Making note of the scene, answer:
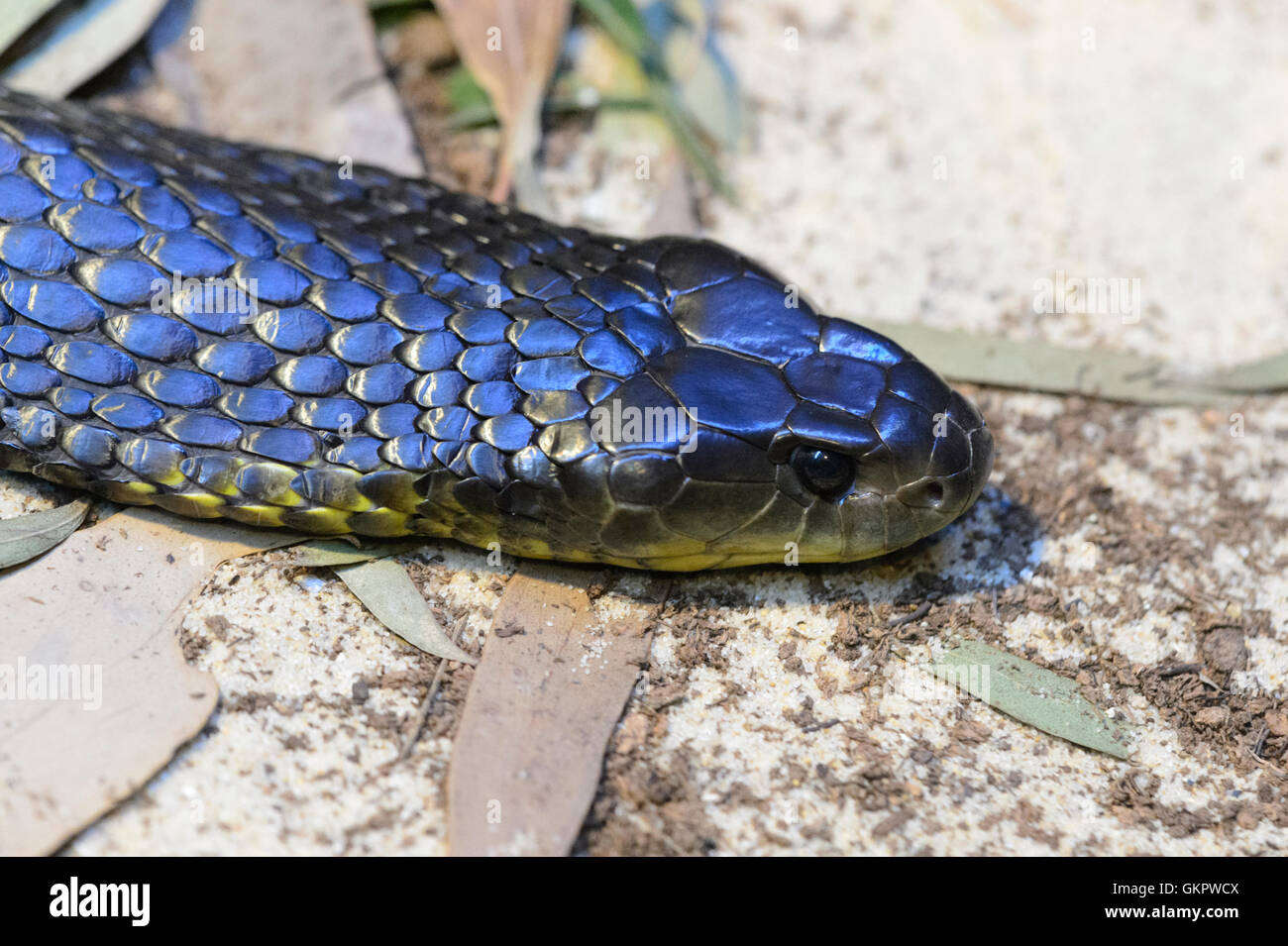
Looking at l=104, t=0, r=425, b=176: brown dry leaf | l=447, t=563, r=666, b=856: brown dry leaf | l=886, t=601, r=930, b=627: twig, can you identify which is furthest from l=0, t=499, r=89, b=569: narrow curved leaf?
l=886, t=601, r=930, b=627: twig

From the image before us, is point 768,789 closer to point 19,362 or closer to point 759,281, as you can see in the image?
point 759,281

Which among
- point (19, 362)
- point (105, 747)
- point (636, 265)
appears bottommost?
point (105, 747)

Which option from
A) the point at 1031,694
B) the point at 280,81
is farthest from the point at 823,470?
the point at 280,81

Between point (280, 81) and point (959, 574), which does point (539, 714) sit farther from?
point (280, 81)

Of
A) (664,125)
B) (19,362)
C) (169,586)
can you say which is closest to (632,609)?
(169,586)

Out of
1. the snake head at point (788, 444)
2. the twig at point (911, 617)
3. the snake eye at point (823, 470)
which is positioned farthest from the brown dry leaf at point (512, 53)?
the twig at point (911, 617)

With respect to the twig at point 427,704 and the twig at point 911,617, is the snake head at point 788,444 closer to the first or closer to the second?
the twig at point 911,617
